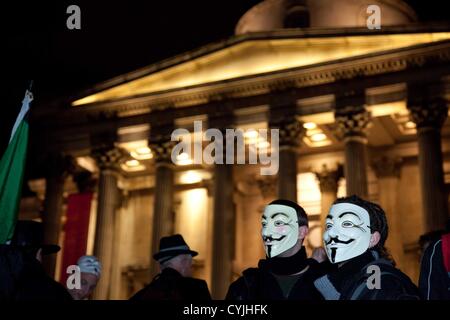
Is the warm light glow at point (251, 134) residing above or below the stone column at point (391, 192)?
above

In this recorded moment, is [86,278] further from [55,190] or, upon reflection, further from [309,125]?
[55,190]

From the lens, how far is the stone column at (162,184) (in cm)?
3225

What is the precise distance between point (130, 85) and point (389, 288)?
29.8m

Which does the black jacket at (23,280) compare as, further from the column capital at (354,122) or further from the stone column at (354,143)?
the column capital at (354,122)

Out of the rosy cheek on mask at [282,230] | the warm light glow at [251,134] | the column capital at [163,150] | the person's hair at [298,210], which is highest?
the warm light glow at [251,134]

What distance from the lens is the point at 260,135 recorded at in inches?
1272

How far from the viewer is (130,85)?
3434 centimetres

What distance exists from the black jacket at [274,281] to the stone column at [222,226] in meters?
23.4

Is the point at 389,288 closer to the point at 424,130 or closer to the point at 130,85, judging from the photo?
the point at 424,130

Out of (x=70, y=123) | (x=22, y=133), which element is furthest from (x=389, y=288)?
(x=70, y=123)

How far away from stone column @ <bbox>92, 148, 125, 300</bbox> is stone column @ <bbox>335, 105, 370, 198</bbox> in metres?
10.1

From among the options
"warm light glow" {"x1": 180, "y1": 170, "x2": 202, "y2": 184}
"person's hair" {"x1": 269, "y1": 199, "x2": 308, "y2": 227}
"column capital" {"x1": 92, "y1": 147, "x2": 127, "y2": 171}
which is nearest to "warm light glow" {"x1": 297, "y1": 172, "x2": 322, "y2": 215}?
"warm light glow" {"x1": 180, "y1": 170, "x2": 202, "y2": 184}

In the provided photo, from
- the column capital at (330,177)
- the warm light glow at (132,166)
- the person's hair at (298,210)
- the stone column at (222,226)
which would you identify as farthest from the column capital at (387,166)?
the person's hair at (298,210)

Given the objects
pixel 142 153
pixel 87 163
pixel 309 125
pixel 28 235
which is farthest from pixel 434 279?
pixel 87 163
